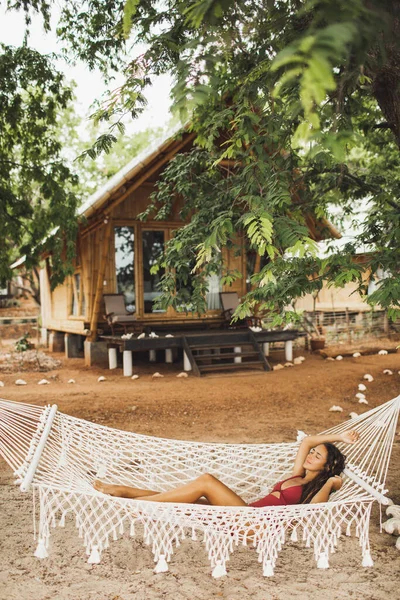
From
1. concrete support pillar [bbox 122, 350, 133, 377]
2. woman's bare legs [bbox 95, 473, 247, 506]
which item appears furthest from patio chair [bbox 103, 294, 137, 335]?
woman's bare legs [bbox 95, 473, 247, 506]

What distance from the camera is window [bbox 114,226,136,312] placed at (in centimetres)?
880

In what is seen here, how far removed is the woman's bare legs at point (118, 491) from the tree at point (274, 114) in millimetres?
1036

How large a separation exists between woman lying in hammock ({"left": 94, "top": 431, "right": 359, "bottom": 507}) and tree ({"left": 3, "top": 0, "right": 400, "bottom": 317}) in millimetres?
744

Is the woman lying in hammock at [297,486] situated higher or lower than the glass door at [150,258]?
lower

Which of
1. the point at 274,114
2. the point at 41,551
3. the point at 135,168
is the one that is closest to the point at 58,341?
the point at 135,168

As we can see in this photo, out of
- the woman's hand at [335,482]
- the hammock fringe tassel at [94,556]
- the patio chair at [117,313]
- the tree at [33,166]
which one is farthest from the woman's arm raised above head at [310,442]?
the patio chair at [117,313]

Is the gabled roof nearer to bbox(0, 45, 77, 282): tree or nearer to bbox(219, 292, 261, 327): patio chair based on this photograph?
bbox(0, 45, 77, 282): tree

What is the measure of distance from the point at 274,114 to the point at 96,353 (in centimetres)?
645

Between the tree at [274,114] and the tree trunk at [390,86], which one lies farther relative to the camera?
the tree trunk at [390,86]

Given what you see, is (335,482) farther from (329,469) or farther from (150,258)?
(150,258)

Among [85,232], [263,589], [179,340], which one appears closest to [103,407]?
[179,340]

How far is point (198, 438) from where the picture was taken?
4.54 meters

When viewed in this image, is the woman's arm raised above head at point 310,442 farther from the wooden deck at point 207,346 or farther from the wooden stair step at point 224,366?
the wooden stair step at point 224,366

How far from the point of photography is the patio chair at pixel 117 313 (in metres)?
8.19
